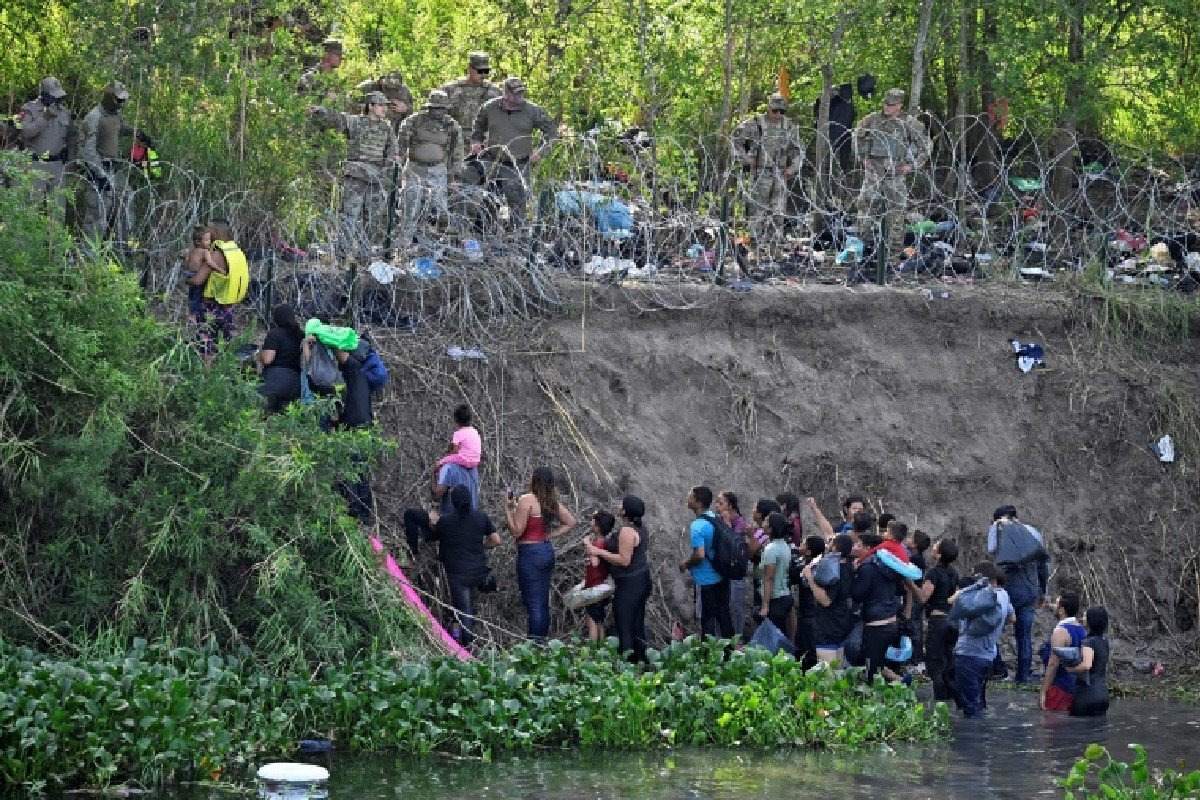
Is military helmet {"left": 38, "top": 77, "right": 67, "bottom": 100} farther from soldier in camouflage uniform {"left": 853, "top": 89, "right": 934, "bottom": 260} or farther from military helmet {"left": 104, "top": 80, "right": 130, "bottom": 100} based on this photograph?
soldier in camouflage uniform {"left": 853, "top": 89, "right": 934, "bottom": 260}

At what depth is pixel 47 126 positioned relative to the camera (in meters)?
17.0

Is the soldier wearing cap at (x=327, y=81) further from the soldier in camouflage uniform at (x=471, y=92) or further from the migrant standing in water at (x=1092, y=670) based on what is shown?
the migrant standing in water at (x=1092, y=670)

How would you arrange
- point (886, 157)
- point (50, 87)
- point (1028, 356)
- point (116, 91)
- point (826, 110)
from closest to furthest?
point (50, 87)
point (116, 91)
point (1028, 356)
point (886, 157)
point (826, 110)

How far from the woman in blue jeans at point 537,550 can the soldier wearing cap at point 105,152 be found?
408cm

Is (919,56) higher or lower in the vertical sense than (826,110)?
higher

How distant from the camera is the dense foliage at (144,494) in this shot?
13.8m

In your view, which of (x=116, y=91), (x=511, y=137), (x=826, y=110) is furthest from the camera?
(x=826, y=110)

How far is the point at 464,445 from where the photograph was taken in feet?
52.5

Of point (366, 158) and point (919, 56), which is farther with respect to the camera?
point (919, 56)

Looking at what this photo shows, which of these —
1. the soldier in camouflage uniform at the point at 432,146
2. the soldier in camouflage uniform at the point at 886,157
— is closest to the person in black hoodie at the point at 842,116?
the soldier in camouflage uniform at the point at 886,157

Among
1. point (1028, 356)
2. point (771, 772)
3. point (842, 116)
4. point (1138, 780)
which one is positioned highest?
point (842, 116)

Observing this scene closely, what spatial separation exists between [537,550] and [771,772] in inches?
121

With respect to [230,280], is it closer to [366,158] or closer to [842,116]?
[366,158]

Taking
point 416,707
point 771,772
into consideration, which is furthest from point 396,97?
point 771,772
